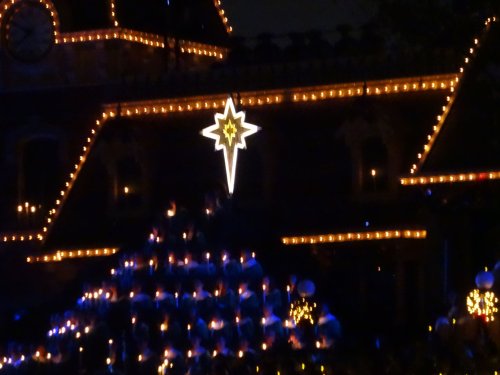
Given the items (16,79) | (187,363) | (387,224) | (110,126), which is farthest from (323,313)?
(16,79)

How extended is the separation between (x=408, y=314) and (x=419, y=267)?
0.84m

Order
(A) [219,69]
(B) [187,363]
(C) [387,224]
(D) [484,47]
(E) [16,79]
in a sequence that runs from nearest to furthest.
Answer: (D) [484,47] → (B) [187,363] → (C) [387,224] → (A) [219,69] → (E) [16,79]

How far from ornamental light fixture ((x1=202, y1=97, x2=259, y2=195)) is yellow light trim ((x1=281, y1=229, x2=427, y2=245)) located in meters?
1.48

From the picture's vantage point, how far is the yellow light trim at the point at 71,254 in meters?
28.3

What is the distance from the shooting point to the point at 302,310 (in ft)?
78.0

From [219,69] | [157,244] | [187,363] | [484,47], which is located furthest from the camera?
[219,69]

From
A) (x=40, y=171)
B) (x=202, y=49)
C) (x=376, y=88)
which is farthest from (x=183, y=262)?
(x=202, y=49)

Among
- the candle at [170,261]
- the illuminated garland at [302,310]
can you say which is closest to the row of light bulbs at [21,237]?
the candle at [170,261]

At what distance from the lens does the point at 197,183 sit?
92.4 ft

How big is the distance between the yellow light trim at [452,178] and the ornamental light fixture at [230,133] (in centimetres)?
303

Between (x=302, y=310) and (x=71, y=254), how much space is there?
247 inches

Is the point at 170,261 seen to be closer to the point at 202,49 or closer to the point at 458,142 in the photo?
the point at 458,142

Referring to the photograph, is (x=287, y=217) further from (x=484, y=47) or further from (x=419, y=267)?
(x=484, y=47)

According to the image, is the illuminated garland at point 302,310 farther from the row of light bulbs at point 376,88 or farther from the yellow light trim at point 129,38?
the yellow light trim at point 129,38
